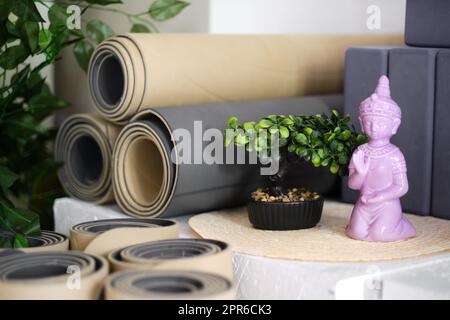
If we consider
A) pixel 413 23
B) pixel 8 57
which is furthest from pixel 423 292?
pixel 8 57

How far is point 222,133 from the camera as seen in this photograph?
1559 millimetres

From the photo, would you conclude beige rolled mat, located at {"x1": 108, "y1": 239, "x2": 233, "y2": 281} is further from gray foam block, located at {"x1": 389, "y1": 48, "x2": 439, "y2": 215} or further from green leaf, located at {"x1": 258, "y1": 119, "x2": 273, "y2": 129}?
gray foam block, located at {"x1": 389, "y1": 48, "x2": 439, "y2": 215}

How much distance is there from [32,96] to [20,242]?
63 centimetres

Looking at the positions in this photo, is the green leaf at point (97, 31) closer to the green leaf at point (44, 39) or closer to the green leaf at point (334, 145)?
the green leaf at point (44, 39)

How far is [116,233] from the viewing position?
1277 mm

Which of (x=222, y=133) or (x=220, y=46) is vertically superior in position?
(x=220, y=46)

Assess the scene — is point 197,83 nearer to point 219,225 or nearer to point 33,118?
point 219,225

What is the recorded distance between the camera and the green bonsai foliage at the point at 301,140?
Answer: 1.44 metres

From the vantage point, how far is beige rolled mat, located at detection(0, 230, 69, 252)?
130 centimetres

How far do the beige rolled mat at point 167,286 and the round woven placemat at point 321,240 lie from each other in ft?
0.83

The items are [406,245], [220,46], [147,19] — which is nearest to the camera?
[406,245]
